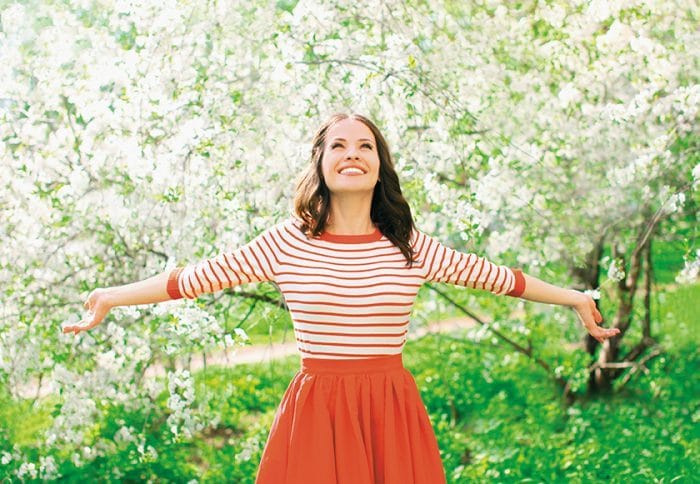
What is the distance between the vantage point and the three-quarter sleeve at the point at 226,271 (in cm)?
255

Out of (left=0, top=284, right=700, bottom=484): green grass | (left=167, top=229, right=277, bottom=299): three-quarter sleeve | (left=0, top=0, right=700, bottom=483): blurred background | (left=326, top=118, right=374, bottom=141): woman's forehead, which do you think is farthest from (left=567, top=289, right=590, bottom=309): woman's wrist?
(left=0, top=284, right=700, bottom=484): green grass

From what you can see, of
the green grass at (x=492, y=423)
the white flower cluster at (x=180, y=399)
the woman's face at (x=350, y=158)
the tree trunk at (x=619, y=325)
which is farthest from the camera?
the tree trunk at (x=619, y=325)

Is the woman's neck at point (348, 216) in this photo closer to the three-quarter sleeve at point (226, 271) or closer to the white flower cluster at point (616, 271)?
the three-quarter sleeve at point (226, 271)

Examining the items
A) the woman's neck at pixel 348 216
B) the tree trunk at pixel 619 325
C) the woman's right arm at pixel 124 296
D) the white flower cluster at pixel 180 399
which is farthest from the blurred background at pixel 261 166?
the woman's neck at pixel 348 216

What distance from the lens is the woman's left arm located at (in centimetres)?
267

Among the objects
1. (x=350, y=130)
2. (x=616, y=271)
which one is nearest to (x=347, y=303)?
(x=350, y=130)

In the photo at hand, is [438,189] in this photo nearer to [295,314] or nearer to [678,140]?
[678,140]

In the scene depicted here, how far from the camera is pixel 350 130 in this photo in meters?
2.67

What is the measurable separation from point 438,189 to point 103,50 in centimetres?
182

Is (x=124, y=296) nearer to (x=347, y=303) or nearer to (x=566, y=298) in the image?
(x=347, y=303)

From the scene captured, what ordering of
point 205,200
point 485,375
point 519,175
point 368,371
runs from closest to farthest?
point 368,371 → point 205,200 → point 519,175 → point 485,375

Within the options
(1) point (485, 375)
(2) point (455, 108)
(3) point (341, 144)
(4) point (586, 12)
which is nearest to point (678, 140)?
(4) point (586, 12)

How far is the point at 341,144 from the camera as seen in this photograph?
267 cm

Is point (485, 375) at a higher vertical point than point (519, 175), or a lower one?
lower
